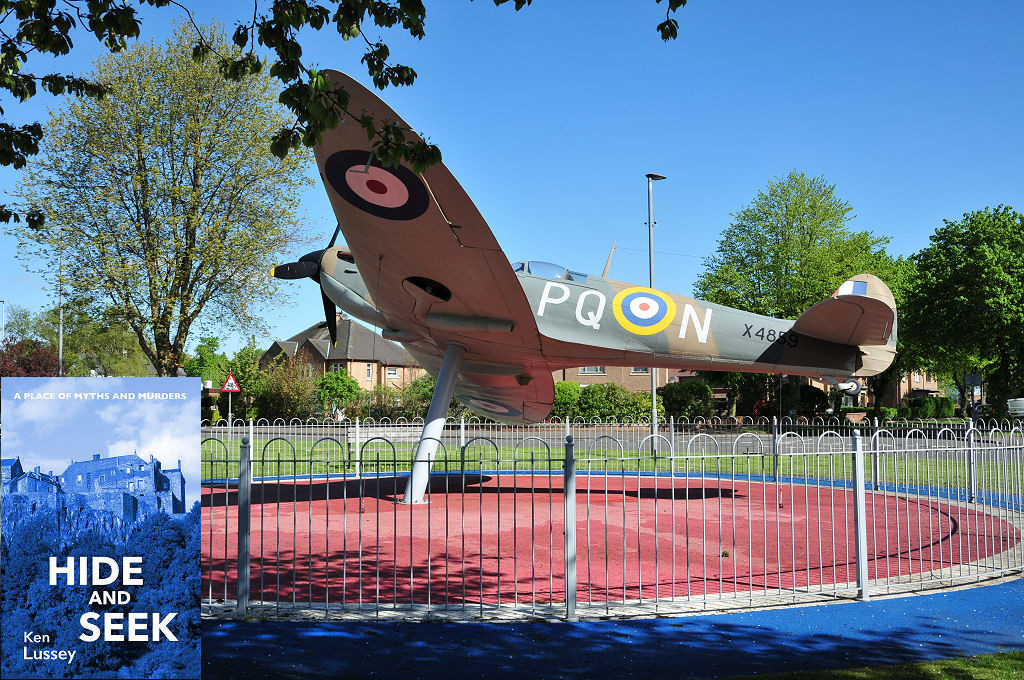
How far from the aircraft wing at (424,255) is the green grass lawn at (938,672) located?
6166 mm

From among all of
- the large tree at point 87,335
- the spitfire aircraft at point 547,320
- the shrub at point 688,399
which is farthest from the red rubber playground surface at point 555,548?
the shrub at point 688,399

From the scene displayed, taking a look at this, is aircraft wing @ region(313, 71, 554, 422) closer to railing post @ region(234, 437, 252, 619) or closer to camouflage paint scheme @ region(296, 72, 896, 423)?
camouflage paint scheme @ region(296, 72, 896, 423)

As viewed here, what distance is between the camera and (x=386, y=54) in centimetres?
677

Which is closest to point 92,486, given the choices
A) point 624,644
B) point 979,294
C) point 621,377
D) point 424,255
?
point 624,644

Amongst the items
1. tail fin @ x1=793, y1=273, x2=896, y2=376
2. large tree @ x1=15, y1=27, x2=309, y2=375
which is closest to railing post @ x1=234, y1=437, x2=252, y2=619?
tail fin @ x1=793, y1=273, x2=896, y2=376

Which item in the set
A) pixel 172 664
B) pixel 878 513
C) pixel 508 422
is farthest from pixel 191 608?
pixel 508 422

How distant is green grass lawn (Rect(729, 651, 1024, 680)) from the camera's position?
5.29 metres

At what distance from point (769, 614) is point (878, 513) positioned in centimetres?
796

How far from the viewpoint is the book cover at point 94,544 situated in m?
3.78

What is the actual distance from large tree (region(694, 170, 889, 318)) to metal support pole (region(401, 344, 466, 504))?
32.5m

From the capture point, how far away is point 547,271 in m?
15.1

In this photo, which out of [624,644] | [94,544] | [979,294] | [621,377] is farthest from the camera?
[621,377]

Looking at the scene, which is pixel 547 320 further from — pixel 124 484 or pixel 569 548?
pixel 124 484

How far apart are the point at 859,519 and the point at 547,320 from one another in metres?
7.90
